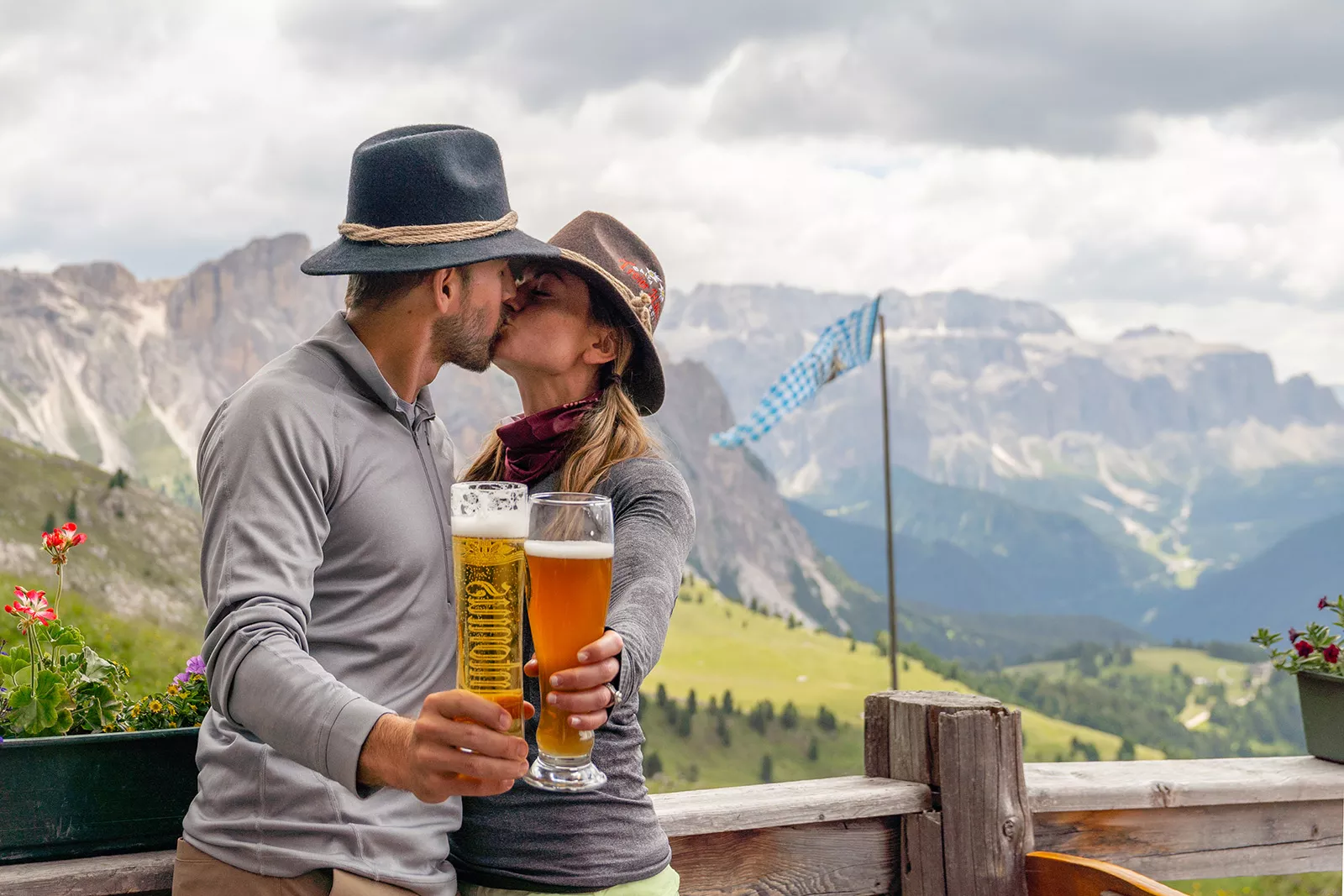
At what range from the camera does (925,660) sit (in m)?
114

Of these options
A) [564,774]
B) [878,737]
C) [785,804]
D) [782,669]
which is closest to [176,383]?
[782,669]

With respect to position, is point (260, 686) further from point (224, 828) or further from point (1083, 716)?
point (1083, 716)

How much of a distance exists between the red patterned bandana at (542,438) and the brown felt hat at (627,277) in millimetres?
202

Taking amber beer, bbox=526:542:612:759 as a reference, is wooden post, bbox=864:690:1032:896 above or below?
below

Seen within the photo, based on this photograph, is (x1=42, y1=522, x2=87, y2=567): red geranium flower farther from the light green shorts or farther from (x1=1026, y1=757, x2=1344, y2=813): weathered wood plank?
(x1=1026, y1=757, x2=1344, y2=813): weathered wood plank

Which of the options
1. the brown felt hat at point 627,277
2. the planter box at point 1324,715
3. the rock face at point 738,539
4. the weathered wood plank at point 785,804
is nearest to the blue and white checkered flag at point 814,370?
the planter box at point 1324,715

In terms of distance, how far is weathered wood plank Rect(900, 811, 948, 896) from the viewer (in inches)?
147

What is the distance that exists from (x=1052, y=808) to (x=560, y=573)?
2781 mm

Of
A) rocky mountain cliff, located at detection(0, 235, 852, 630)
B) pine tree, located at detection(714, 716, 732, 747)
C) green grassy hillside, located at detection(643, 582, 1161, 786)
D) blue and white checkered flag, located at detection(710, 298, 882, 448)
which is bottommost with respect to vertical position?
pine tree, located at detection(714, 716, 732, 747)

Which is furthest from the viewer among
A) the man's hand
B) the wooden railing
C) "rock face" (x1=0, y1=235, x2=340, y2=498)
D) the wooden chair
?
"rock face" (x1=0, y1=235, x2=340, y2=498)

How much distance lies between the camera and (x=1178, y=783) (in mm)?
4258

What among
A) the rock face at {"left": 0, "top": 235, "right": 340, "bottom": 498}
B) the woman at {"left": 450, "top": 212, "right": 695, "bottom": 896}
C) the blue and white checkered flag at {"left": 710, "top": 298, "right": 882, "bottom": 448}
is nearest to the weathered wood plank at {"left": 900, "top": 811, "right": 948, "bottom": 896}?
the woman at {"left": 450, "top": 212, "right": 695, "bottom": 896}

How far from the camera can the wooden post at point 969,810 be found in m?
3.71

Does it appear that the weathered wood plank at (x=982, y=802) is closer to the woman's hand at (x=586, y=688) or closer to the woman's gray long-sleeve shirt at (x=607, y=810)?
the woman's gray long-sleeve shirt at (x=607, y=810)
